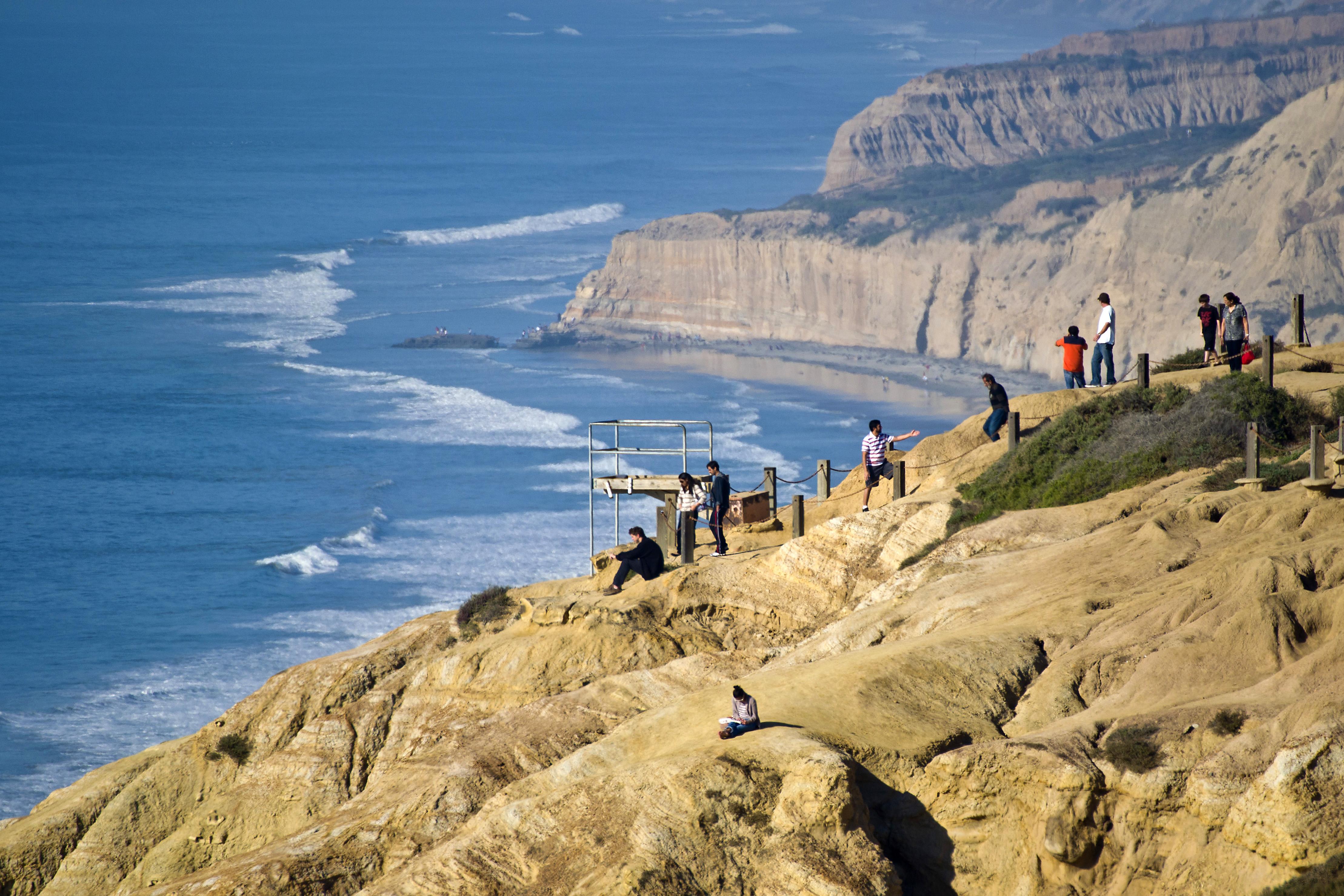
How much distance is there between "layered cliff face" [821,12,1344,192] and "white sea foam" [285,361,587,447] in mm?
86379

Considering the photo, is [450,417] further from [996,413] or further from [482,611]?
[482,611]

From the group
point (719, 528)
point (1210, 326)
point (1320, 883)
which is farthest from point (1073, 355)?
point (1320, 883)

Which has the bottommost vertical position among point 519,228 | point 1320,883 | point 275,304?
point 1320,883

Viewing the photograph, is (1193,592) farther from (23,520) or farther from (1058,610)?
(23,520)

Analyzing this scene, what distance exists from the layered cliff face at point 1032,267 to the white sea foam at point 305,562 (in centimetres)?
5235

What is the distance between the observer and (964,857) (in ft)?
35.7

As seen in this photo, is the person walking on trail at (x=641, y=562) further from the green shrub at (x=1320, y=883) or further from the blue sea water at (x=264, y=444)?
the blue sea water at (x=264, y=444)

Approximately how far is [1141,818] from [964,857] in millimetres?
1286

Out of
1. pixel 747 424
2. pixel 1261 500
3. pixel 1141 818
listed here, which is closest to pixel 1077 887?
pixel 1141 818

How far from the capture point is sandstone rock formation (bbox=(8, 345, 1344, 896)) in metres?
10.4

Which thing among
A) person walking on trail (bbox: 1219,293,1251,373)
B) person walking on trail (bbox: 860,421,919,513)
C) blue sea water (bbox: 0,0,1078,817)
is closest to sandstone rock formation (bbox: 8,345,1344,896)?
person walking on trail (bbox: 860,421,919,513)

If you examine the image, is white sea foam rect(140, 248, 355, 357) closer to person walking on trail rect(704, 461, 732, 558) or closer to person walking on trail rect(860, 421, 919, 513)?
person walking on trail rect(860, 421, 919, 513)

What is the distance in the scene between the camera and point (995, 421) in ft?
74.6

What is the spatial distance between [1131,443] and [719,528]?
5.44 meters
